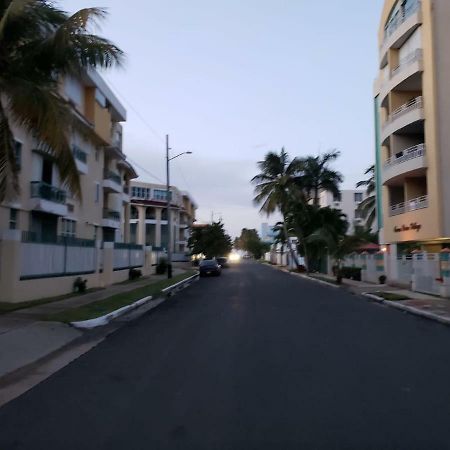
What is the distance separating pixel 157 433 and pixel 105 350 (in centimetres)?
575

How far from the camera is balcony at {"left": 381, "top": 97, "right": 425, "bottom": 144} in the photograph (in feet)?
102

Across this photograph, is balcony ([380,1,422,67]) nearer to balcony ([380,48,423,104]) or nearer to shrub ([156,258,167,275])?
balcony ([380,48,423,104])

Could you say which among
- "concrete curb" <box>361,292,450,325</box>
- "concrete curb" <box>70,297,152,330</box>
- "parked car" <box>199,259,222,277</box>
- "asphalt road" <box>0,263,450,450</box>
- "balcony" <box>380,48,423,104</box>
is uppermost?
"balcony" <box>380,48,423,104</box>

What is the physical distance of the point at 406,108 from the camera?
32344 mm

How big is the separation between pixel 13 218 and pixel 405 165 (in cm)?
2113

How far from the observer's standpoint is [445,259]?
22875mm

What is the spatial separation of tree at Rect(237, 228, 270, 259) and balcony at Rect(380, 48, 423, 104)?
123548 mm

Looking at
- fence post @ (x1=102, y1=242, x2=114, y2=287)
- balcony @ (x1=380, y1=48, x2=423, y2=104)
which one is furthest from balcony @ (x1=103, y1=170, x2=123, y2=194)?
balcony @ (x1=380, y1=48, x2=423, y2=104)

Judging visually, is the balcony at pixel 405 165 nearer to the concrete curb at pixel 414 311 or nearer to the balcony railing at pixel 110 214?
the concrete curb at pixel 414 311

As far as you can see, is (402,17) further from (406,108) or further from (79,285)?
(79,285)

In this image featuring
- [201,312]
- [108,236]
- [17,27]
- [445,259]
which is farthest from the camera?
[108,236]

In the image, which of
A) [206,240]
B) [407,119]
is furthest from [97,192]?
[206,240]

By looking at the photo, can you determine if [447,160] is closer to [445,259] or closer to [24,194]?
[445,259]

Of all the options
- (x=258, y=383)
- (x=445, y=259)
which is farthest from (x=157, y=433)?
(x=445, y=259)
